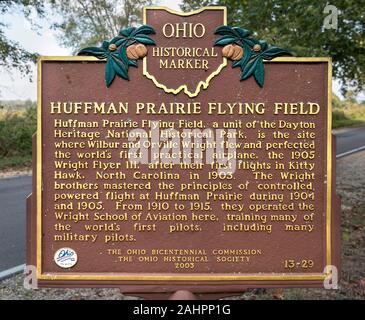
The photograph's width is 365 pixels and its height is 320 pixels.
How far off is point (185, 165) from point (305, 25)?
5526mm

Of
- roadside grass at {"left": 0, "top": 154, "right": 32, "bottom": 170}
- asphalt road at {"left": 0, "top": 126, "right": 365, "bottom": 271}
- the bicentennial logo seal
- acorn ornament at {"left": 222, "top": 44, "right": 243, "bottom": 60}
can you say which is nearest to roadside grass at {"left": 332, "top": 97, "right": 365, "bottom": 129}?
roadside grass at {"left": 0, "top": 154, "right": 32, "bottom": 170}

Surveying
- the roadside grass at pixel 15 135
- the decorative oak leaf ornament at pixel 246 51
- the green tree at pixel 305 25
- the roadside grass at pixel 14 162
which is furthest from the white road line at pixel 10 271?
the roadside grass at pixel 15 135

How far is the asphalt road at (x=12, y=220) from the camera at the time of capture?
20.1 feet

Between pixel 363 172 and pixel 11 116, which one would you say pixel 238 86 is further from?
pixel 11 116

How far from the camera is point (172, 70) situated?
10.6ft

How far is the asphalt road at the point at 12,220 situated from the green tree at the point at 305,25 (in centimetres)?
501

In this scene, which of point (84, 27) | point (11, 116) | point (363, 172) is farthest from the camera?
point (84, 27)

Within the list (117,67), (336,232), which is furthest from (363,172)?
(117,67)

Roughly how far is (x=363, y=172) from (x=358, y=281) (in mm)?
7926

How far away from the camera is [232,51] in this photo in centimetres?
322

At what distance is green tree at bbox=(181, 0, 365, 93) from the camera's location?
7270 millimetres

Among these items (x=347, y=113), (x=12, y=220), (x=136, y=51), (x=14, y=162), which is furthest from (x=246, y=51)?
(x=347, y=113)

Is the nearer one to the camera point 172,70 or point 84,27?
point 172,70

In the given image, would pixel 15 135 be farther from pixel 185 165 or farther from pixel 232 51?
pixel 232 51
